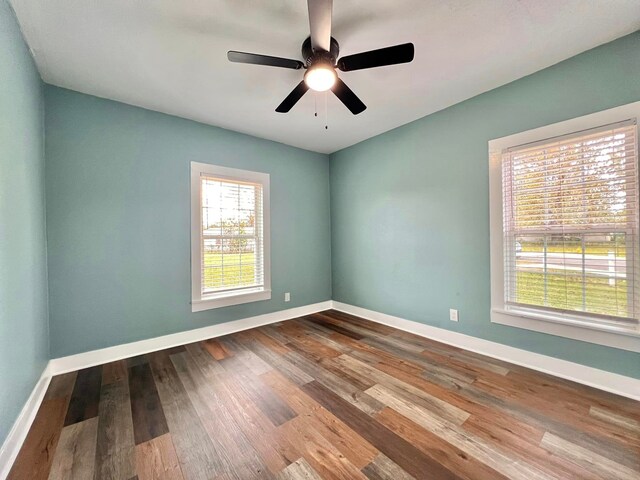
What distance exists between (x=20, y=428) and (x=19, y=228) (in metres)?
1.21

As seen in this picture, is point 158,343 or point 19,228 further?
point 158,343

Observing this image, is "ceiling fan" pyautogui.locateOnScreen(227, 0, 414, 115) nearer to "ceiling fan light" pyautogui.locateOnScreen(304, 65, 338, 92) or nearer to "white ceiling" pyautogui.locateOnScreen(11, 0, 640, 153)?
"ceiling fan light" pyautogui.locateOnScreen(304, 65, 338, 92)

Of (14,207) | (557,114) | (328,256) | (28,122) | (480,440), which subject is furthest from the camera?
(328,256)

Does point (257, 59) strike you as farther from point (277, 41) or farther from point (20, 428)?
point (20, 428)

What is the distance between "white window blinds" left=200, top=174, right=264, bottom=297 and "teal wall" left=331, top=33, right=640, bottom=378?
135 centimetres

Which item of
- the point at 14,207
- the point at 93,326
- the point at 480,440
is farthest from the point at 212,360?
the point at 480,440

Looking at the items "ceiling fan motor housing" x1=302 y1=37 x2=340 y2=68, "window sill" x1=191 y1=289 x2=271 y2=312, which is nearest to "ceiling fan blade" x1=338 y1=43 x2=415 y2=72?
"ceiling fan motor housing" x1=302 y1=37 x2=340 y2=68

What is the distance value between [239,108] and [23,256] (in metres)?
2.15

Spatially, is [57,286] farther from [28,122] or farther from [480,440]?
[480,440]

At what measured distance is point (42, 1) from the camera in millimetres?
1476

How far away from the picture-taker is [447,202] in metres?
2.80

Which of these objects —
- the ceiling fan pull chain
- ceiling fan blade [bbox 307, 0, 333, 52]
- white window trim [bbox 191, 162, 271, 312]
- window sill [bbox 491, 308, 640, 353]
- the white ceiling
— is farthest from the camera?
white window trim [bbox 191, 162, 271, 312]

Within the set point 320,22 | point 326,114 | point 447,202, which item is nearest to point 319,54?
point 320,22

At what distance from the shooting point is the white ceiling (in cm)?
156
